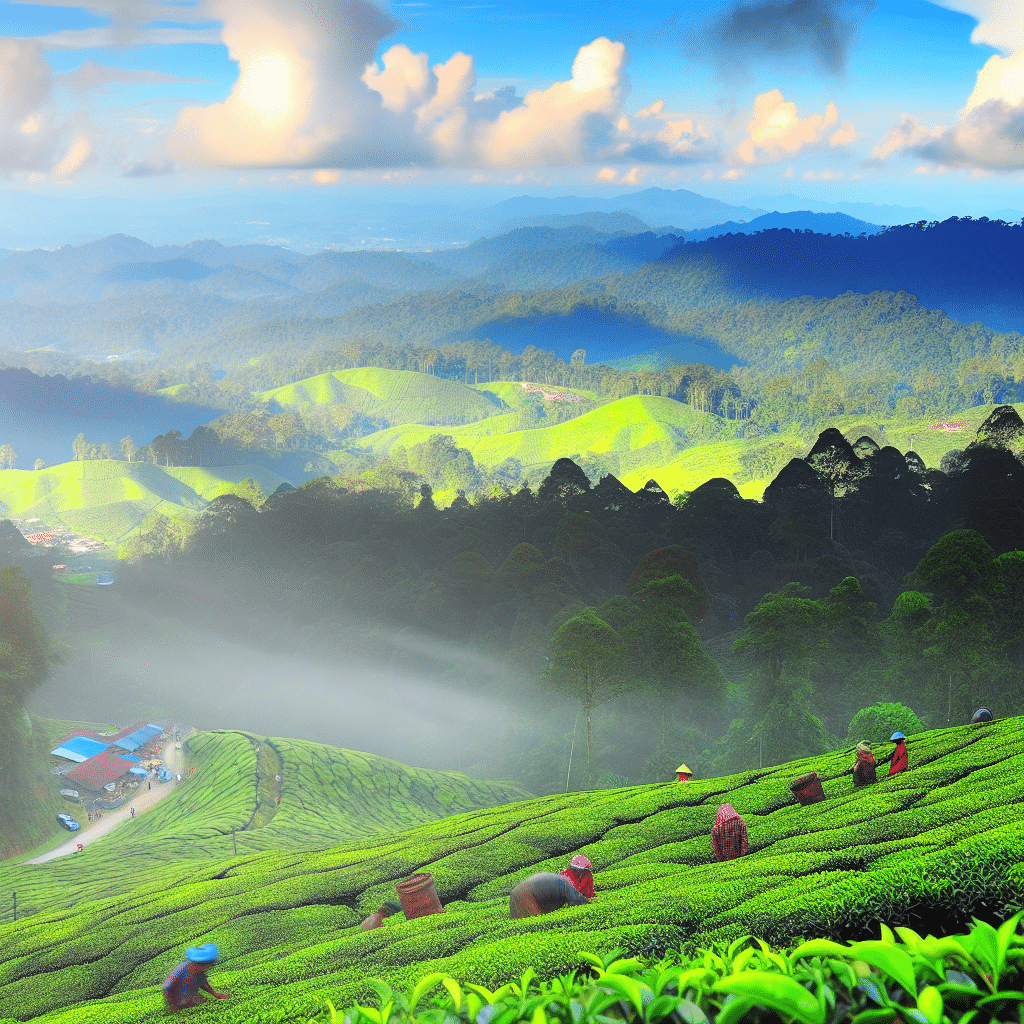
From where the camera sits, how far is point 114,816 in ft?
148

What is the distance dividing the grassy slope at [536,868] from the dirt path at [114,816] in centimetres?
1634

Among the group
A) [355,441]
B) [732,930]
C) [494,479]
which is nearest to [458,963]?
[732,930]

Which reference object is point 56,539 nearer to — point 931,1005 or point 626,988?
point 626,988

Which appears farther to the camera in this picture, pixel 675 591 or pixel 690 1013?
pixel 675 591

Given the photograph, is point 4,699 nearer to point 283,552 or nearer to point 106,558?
point 283,552

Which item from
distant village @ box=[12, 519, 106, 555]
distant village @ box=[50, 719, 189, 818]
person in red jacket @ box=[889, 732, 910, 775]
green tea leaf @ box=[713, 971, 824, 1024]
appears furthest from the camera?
distant village @ box=[12, 519, 106, 555]

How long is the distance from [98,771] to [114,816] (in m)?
4.99

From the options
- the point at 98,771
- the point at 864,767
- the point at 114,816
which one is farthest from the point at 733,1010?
the point at 98,771

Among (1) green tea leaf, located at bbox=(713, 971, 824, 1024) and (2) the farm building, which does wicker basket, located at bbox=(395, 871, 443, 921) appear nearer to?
(1) green tea leaf, located at bbox=(713, 971, 824, 1024)

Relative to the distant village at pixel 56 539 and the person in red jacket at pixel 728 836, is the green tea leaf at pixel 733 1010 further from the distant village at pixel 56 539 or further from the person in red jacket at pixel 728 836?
the distant village at pixel 56 539

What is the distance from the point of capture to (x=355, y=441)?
192875mm

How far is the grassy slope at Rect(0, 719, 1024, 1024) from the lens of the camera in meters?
7.78

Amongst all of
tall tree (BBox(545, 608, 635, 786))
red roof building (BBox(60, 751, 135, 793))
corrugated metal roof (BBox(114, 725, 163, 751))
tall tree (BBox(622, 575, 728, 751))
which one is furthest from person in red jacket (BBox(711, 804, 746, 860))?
corrugated metal roof (BBox(114, 725, 163, 751))

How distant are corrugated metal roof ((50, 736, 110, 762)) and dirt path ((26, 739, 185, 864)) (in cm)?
444
